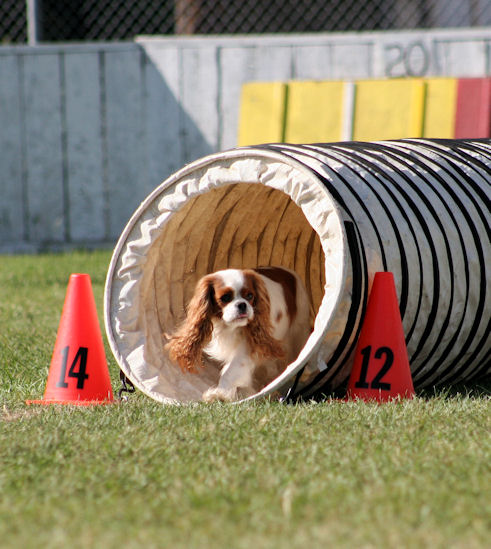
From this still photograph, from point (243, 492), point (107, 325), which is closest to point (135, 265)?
point (107, 325)

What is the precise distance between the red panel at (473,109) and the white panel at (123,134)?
3651mm

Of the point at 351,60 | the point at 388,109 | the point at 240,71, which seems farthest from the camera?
the point at 240,71

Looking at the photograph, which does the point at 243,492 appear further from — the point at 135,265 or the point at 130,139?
the point at 130,139

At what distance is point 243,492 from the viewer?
2.90 m

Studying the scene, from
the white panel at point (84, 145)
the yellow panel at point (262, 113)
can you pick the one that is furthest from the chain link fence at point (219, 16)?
the yellow panel at point (262, 113)

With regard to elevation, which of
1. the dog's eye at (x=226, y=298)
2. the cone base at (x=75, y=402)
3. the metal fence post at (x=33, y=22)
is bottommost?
the cone base at (x=75, y=402)

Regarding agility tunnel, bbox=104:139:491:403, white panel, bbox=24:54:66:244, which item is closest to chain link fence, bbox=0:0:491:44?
white panel, bbox=24:54:66:244

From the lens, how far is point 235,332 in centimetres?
475

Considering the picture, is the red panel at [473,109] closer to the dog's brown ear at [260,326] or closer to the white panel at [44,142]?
the white panel at [44,142]

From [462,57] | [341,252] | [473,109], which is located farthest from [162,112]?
[341,252]

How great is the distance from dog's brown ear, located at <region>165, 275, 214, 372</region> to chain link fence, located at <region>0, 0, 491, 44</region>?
729 centimetres

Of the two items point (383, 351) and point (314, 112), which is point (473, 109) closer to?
point (314, 112)

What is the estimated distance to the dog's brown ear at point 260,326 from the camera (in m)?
4.64

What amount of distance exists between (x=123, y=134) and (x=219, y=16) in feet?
6.37
